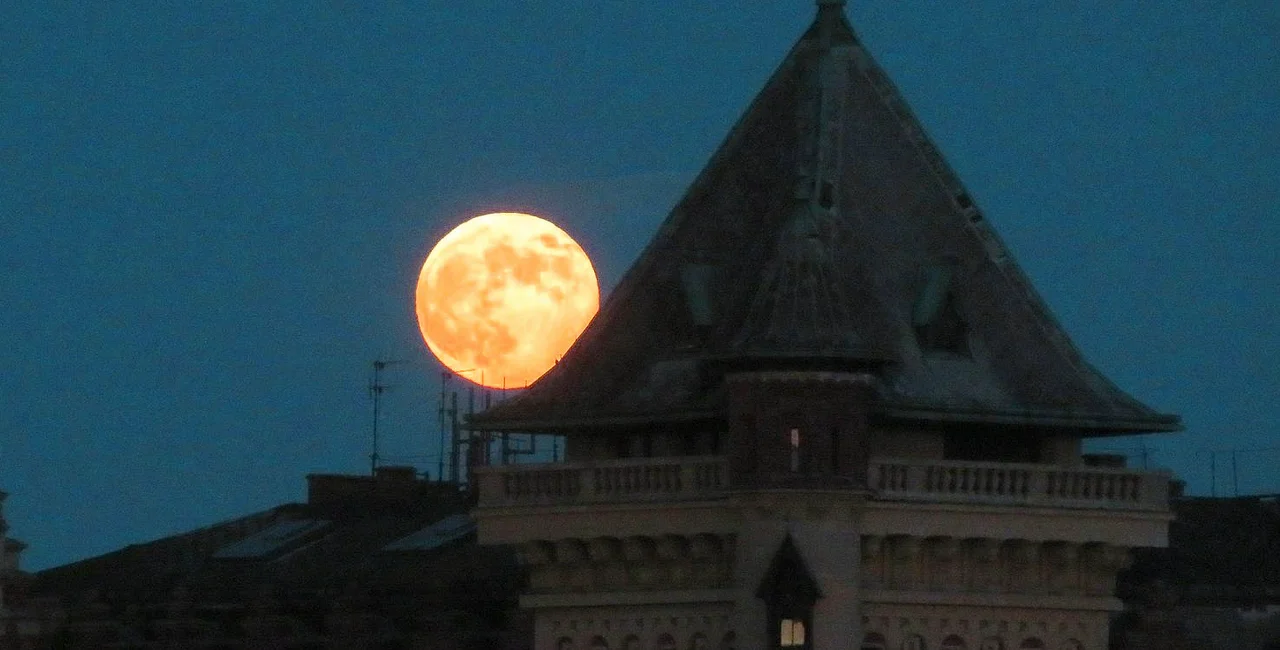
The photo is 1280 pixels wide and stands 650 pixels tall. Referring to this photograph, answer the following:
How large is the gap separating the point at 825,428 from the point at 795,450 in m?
0.76

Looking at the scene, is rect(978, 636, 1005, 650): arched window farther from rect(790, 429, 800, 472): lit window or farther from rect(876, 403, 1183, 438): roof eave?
rect(790, 429, 800, 472): lit window

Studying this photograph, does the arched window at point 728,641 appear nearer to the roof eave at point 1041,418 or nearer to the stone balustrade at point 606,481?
the stone balustrade at point 606,481

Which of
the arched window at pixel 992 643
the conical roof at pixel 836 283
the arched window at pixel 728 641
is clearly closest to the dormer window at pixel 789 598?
the arched window at pixel 728 641

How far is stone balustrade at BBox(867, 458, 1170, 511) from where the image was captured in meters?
97.6

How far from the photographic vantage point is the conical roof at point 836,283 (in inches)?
3912

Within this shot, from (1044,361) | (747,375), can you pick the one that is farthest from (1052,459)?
(747,375)

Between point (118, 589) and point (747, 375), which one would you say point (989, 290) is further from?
point (118, 589)

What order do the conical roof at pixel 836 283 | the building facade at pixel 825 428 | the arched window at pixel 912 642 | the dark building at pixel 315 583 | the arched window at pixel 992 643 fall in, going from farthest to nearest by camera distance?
the dark building at pixel 315 583 → the conical roof at pixel 836 283 → the arched window at pixel 992 643 → the arched window at pixel 912 642 → the building facade at pixel 825 428

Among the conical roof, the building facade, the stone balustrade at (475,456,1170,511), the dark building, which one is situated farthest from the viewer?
the dark building

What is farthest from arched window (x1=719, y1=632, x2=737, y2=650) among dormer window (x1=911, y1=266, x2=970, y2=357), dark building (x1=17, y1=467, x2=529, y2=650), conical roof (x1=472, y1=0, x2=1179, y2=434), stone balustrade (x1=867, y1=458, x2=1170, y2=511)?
dark building (x1=17, y1=467, x2=529, y2=650)

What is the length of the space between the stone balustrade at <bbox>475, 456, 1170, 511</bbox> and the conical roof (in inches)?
49.2

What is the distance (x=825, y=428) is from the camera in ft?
315

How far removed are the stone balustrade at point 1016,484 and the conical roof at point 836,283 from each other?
4.08 ft

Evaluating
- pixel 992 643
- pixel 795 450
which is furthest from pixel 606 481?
pixel 992 643
